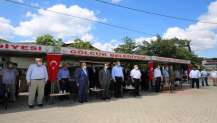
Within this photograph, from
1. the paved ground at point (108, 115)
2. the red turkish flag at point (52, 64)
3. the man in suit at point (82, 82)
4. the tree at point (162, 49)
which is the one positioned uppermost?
the tree at point (162, 49)

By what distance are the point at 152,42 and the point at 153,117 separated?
4588 cm

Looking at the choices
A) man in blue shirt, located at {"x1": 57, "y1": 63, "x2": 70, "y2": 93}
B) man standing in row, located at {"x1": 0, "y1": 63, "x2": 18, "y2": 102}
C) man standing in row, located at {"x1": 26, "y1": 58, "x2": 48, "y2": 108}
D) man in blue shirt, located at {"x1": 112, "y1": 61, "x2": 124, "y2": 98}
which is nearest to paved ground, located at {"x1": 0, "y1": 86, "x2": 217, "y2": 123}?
man standing in row, located at {"x1": 26, "y1": 58, "x2": 48, "y2": 108}

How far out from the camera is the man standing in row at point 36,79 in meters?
13.1

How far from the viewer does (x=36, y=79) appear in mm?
13250

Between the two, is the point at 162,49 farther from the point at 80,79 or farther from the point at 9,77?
the point at 9,77

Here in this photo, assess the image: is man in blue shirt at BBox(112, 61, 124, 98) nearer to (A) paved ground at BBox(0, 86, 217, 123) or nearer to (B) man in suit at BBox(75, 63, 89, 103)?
(B) man in suit at BBox(75, 63, 89, 103)

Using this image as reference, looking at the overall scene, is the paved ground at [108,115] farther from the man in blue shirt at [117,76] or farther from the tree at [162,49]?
the tree at [162,49]

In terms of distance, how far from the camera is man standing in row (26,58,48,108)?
1313 centimetres

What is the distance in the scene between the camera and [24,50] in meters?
12.7

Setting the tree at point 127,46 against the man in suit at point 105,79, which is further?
the tree at point 127,46

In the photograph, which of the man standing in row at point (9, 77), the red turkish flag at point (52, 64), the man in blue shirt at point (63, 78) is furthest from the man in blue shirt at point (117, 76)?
the man standing in row at point (9, 77)

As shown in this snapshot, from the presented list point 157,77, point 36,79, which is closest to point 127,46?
point 157,77

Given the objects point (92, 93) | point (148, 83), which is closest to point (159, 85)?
point (148, 83)

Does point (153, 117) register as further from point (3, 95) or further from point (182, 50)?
point (182, 50)
